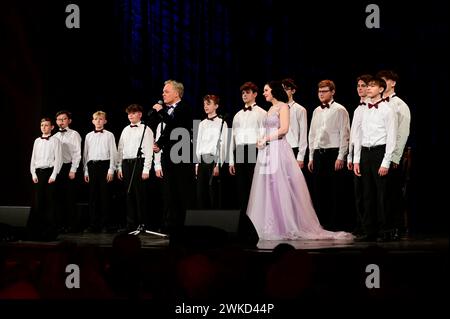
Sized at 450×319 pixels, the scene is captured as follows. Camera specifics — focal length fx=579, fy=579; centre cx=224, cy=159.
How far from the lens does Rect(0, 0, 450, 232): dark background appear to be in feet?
24.9

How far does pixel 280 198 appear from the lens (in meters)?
6.39

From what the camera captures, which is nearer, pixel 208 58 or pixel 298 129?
pixel 298 129

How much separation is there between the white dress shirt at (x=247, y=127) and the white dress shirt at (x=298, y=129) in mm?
385

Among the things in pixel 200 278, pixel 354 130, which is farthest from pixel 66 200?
pixel 200 278

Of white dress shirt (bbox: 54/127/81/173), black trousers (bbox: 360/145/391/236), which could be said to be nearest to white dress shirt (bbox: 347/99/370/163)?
black trousers (bbox: 360/145/391/236)

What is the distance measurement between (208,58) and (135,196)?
8.07 ft

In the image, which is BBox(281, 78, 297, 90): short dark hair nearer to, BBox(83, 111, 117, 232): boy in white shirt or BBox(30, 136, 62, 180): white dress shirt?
BBox(83, 111, 117, 232): boy in white shirt

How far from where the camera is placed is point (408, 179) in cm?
727

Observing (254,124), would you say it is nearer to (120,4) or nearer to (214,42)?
(214,42)

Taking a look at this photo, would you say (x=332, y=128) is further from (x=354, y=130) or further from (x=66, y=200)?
(x=66, y=200)

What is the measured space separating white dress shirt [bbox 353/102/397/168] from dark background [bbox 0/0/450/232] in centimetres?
178

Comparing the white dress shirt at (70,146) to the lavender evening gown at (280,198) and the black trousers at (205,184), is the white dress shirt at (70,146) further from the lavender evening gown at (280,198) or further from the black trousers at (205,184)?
the lavender evening gown at (280,198)
